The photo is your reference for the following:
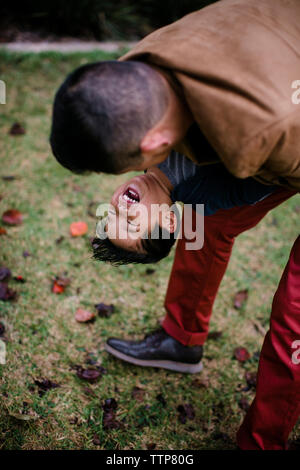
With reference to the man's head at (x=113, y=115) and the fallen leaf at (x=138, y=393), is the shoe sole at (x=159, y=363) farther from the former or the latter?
the man's head at (x=113, y=115)

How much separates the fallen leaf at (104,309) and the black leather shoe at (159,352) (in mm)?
220

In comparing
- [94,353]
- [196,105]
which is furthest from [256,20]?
[94,353]

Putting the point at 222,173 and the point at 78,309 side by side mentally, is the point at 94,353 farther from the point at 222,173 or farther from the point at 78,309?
the point at 222,173

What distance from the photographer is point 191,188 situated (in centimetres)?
147

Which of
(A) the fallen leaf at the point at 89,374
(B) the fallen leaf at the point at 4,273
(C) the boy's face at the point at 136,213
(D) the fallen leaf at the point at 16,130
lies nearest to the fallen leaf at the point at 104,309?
(A) the fallen leaf at the point at 89,374

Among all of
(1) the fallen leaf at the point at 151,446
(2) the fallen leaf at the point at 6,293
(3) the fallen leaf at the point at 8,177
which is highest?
(1) the fallen leaf at the point at 151,446

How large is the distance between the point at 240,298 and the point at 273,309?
3.55ft

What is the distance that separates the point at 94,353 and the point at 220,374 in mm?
712

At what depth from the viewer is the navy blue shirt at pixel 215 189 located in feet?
4.66

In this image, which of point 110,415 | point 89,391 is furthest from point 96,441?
point 89,391

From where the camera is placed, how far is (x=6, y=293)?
91.5 inches

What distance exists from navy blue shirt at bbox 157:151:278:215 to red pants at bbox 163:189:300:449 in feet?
0.49

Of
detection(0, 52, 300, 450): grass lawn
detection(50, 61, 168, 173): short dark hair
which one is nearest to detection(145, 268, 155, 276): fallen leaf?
detection(0, 52, 300, 450): grass lawn

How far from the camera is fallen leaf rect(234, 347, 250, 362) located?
230 centimetres
